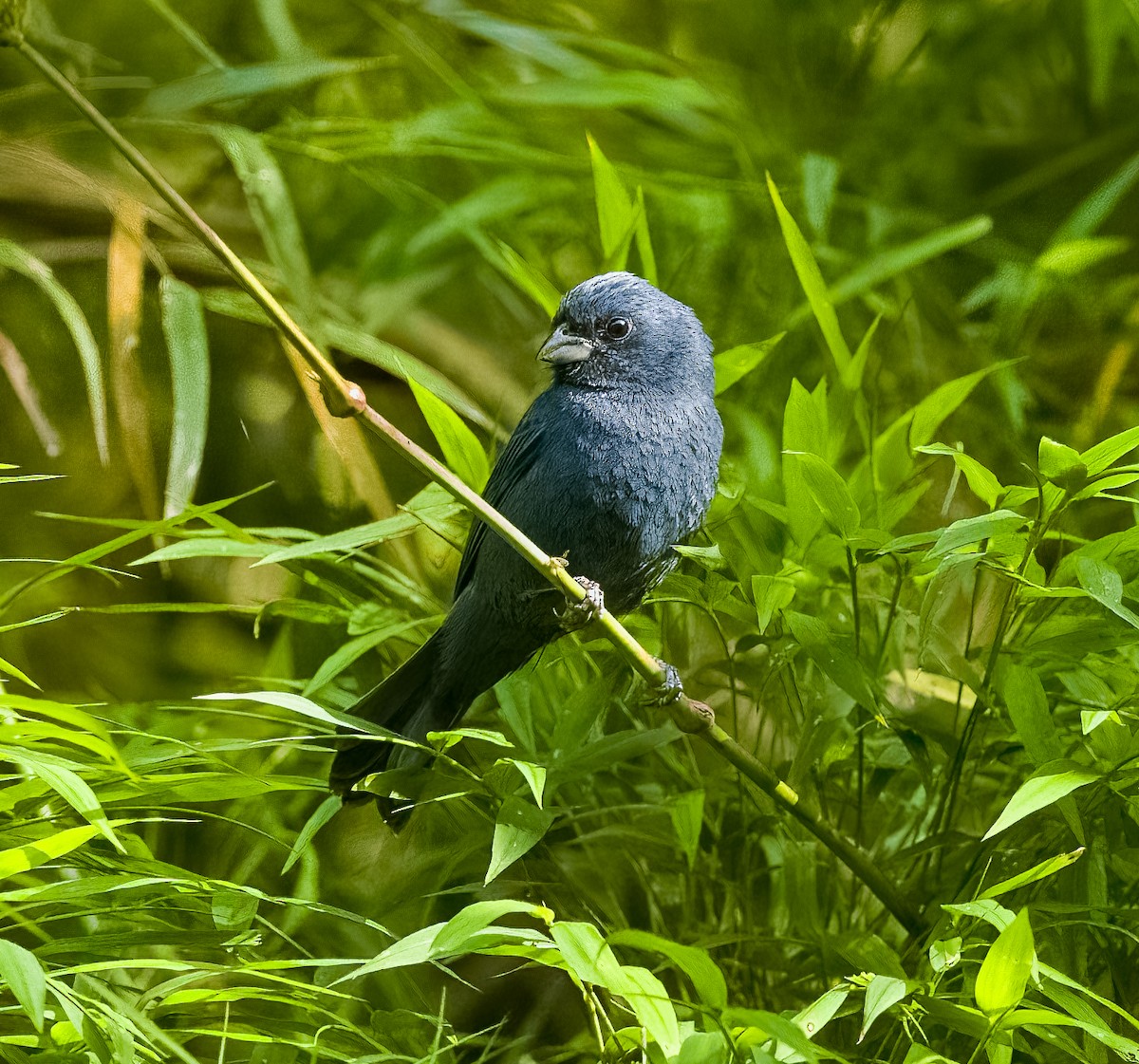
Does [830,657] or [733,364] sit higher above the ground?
[733,364]

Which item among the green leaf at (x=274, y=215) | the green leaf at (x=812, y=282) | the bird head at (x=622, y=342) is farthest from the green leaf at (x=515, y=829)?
the green leaf at (x=274, y=215)

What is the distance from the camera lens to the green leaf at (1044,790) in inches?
46.0

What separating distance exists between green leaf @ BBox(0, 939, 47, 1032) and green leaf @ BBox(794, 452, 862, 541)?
0.91 m

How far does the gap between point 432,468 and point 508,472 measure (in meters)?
0.65

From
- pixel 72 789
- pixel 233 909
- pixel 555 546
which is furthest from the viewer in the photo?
pixel 555 546

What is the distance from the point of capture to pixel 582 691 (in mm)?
1568

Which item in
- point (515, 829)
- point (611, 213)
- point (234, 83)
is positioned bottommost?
point (515, 829)

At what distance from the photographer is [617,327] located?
173 centimetres

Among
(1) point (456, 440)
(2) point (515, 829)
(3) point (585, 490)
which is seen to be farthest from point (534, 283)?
(2) point (515, 829)

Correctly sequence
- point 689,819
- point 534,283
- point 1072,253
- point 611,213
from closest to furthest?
point 689,819
point 611,213
point 534,283
point 1072,253

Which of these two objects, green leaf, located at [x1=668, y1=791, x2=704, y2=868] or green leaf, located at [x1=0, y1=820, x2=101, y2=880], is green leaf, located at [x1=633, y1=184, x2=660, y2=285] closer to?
green leaf, located at [x1=668, y1=791, x2=704, y2=868]

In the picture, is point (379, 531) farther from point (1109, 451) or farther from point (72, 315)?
point (1109, 451)

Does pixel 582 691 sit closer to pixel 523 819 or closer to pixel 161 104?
pixel 523 819

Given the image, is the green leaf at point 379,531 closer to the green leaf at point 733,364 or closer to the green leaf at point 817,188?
the green leaf at point 733,364
